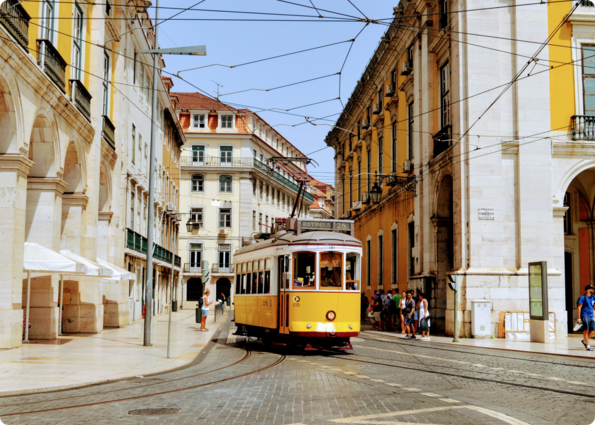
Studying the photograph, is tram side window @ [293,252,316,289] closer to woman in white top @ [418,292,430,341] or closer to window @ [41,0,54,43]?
woman in white top @ [418,292,430,341]

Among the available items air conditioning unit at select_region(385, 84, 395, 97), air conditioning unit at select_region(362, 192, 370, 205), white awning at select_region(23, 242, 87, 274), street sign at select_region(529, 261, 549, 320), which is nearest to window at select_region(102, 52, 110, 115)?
white awning at select_region(23, 242, 87, 274)

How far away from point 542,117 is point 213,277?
4875 centimetres

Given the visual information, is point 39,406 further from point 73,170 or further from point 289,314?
point 73,170

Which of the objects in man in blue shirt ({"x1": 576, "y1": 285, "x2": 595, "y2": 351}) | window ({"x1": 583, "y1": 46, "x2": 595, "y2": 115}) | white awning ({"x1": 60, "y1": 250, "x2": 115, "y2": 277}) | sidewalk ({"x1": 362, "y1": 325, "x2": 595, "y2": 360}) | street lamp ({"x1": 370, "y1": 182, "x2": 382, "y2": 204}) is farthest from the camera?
street lamp ({"x1": 370, "y1": 182, "x2": 382, "y2": 204})

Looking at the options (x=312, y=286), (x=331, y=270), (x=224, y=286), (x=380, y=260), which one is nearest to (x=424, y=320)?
(x=331, y=270)

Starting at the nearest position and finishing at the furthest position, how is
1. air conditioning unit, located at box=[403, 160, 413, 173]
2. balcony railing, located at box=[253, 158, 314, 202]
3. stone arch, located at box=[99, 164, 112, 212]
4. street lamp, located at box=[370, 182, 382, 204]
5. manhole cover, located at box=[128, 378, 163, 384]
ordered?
manhole cover, located at box=[128, 378, 163, 384] → stone arch, located at box=[99, 164, 112, 212] → air conditioning unit, located at box=[403, 160, 413, 173] → street lamp, located at box=[370, 182, 382, 204] → balcony railing, located at box=[253, 158, 314, 202]

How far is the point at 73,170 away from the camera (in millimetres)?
23438

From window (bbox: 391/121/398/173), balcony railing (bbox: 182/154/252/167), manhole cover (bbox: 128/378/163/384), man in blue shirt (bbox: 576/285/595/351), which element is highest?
balcony railing (bbox: 182/154/252/167)

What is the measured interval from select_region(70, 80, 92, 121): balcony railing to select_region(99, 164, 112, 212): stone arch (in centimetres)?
465

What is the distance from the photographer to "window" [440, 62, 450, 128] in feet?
92.2

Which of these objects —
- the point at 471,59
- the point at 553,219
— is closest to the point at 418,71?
the point at 471,59

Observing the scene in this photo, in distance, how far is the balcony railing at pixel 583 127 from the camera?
25.5 m

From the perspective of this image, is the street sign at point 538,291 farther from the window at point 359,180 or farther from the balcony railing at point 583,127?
the window at point 359,180

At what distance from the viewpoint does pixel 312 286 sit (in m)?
17.0
